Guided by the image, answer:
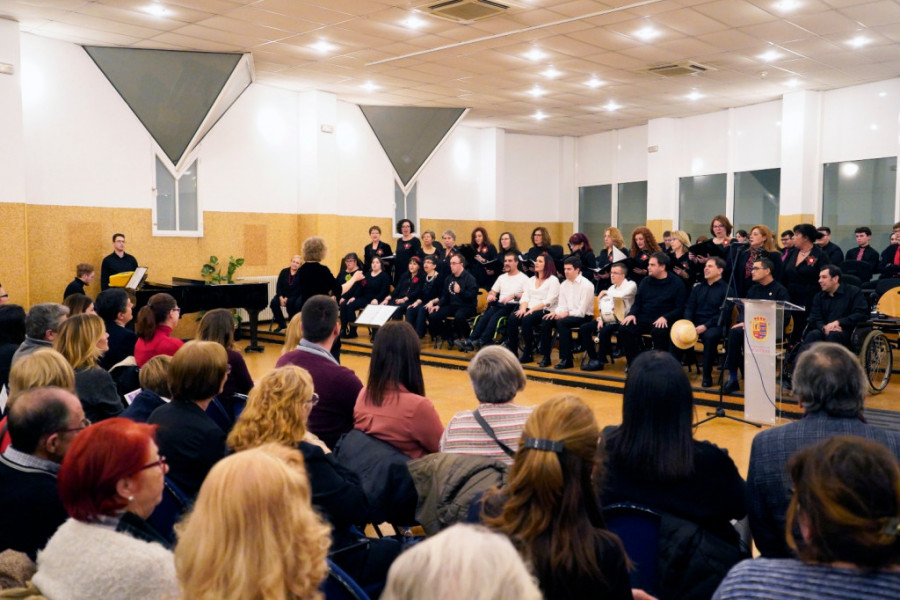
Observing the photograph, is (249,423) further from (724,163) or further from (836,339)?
(724,163)

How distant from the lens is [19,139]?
8688mm

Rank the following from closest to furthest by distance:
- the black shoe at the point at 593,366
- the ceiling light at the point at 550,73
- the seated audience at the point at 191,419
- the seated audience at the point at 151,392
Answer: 1. the seated audience at the point at 191,419
2. the seated audience at the point at 151,392
3. the black shoe at the point at 593,366
4. the ceiling light at the point at 550,73

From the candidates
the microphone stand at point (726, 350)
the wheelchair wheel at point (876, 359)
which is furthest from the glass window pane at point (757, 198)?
the wheelchair wheel at point (876, 359)

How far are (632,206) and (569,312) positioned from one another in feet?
27.5

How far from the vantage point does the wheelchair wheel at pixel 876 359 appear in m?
6.75

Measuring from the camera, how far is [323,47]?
9.62 metres

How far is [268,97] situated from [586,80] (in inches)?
197

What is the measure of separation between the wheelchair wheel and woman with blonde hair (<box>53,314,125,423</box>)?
611cm

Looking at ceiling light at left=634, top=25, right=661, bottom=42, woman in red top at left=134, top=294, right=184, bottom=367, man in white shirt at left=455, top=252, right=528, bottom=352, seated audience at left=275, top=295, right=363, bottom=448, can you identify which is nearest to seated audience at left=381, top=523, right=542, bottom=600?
seated audience at left=275, top=295, right=363, bottom=448

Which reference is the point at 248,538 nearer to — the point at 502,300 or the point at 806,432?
the point at 806,432

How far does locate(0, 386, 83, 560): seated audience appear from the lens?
2055 mm

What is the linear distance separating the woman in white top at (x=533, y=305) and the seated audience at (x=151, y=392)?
572 centimetres

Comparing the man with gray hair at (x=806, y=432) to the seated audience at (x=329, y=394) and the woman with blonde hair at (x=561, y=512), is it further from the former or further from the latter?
the seated audience at (x=329, y=394)

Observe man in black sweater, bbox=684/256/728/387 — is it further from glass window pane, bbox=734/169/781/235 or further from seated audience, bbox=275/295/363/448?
glass window pane, bbox=734/169/781/235
